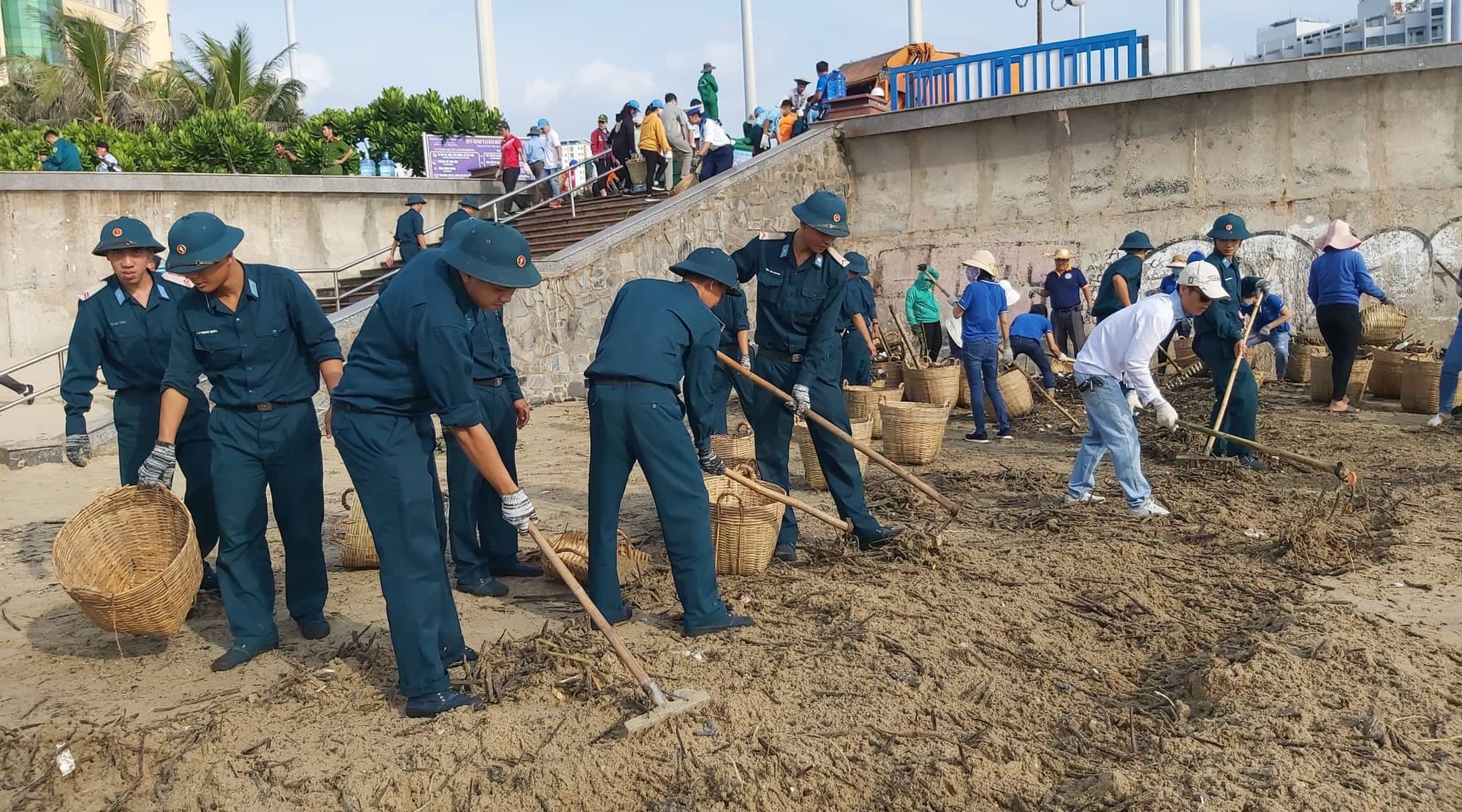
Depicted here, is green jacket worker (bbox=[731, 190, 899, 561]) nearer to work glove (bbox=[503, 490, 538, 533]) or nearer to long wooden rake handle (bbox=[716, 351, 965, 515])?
long wooden rake handle (bbox=[716, 351, 965, 515])

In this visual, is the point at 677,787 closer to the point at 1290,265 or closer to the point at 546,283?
the point at 546,283

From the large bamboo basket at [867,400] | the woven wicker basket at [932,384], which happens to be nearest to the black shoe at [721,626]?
the large bamboo basket at [867,400]

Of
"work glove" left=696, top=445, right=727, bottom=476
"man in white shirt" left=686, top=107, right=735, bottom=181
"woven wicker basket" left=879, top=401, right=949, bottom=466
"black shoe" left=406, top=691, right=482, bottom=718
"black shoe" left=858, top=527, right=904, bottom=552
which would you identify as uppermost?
"man in white shirt" left=686, top=107, right=735, bottom=181

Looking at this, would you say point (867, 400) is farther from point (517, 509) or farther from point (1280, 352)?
point (517, 509)

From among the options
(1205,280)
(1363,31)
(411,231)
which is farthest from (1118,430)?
(1363,31)

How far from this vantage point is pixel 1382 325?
11805 millimetres

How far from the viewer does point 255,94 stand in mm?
25547

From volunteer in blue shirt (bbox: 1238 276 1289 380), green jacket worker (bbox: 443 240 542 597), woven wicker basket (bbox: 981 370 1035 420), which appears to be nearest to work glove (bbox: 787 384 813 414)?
green jacket worker (bbox: 443 240 542 597)

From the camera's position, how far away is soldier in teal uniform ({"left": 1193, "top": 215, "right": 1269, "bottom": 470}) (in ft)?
26.0

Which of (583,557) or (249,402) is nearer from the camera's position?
(249,402)

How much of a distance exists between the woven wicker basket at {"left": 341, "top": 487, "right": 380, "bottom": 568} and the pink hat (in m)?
8.61

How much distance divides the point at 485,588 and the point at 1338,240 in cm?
835

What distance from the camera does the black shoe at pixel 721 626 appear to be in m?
4.91

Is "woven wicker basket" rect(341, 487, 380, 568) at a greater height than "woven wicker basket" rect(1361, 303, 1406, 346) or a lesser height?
lesser
